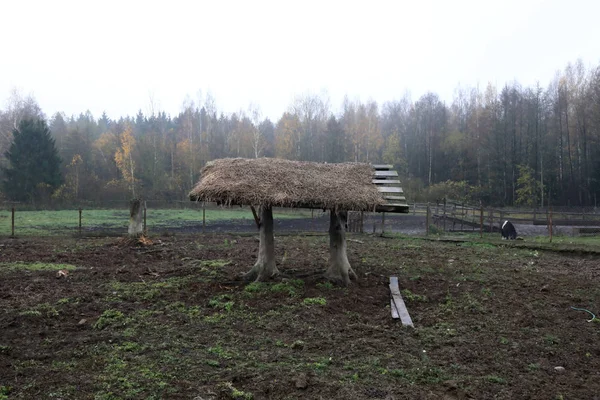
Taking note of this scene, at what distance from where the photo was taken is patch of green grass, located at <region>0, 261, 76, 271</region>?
10.7m

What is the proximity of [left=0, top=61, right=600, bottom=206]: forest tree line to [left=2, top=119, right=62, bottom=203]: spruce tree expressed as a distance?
0.86 meters

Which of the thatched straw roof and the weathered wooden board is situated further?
the weathered wooden board

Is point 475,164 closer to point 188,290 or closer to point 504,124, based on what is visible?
point 504,124

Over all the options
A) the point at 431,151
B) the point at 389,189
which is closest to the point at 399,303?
the point at 389,189

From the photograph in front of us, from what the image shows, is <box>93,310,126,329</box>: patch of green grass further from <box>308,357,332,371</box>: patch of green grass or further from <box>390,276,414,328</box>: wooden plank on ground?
<box>390,276,414,328</box>: wooden plank on ground

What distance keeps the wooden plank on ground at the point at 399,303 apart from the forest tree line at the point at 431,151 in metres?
34.8

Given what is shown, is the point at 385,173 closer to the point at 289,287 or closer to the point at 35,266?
the point at 289,287

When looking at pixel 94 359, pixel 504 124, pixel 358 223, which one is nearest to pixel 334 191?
pixel 94 359

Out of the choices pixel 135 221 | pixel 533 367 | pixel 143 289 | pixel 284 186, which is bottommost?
pixel 533 367

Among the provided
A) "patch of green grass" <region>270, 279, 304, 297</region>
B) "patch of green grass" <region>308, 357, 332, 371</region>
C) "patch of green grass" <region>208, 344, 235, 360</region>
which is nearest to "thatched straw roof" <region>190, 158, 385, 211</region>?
"patch of green grass" <region>270, 279, 304, 297</region>

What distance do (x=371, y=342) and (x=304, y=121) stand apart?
60.0 metres

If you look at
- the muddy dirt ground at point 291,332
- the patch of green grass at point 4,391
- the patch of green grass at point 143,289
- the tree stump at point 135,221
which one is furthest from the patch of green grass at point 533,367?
the tree stump at point 135,221

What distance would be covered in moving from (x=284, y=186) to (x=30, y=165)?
3926cm

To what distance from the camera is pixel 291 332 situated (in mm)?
6500
